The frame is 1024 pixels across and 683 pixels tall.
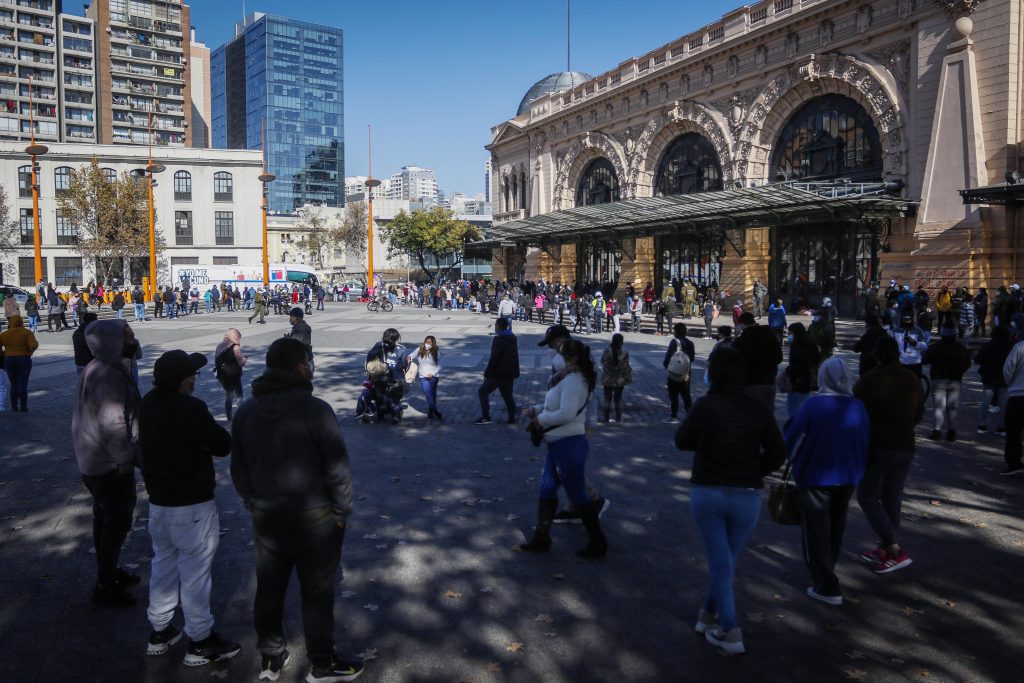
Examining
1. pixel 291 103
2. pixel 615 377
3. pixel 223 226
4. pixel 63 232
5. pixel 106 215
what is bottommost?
pixel 615 377

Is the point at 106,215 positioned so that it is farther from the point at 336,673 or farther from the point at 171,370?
the point at 336,673

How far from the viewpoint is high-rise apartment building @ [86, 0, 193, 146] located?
3157 inches

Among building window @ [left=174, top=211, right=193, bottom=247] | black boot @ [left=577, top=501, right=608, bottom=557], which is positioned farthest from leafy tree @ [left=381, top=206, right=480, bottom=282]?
black boot @ [left=577, top=501, right=608, bottom=557]

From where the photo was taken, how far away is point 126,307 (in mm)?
44031

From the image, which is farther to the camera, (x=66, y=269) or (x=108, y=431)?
(x=66, y=269)

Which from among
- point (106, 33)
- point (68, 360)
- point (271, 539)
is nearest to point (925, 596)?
point (271, 539)

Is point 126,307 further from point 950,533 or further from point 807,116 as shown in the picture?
point 950,533

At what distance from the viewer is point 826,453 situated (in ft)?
16.5

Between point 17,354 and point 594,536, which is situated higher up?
point 17,354

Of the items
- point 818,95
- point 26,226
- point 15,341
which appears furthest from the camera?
point 26,226

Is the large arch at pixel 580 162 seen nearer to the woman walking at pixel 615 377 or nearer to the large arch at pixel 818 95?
the large arch at pixel 818 95

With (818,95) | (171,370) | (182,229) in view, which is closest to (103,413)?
(171,370)

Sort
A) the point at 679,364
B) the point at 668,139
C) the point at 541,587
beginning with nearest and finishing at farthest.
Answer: the point at 541,587, the point at 679,364, the point at 668,139

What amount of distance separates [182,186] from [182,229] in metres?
3.55
